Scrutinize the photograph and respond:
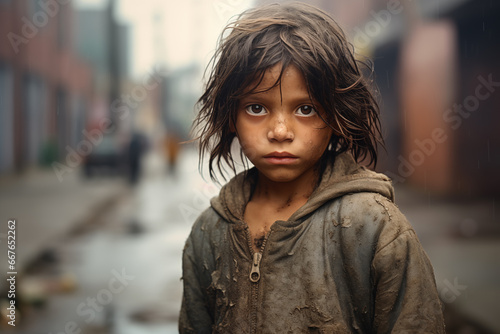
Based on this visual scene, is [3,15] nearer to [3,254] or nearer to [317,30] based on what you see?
[3,254]

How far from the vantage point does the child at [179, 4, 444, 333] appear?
5.03 ft

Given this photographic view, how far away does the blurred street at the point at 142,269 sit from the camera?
17.8ft

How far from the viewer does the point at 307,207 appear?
1631 millimetres

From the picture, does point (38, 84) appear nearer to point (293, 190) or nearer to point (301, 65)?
point (293, 190)

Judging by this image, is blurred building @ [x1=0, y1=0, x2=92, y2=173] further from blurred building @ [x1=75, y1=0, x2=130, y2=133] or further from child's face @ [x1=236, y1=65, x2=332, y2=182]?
child's face @ [x1=236, y1=65, x2=332, y2=182]

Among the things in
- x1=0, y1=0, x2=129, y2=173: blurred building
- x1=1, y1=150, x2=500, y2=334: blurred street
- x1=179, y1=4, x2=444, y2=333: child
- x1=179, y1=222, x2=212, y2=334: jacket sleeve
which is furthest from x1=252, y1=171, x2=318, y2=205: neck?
x1=0, y1=0, x2=129, y2=173: blurred building

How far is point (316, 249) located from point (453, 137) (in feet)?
42.6

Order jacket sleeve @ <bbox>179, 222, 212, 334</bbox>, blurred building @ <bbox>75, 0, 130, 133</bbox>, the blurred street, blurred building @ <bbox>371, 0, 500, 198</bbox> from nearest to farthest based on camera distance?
jacket sleeve @ <bbox>179, 222, 212, 334</bbox> → the blurred street → blurred building @ <bbox>371, 0, 500, 198</bbox> → blurred building @ <bbox>75, 0, 130, 133</bbox>

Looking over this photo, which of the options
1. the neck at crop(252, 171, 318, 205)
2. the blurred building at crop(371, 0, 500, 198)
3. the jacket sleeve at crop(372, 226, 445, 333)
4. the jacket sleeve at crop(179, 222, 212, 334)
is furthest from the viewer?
the blurred building at crop(371, 0, 500, 198)

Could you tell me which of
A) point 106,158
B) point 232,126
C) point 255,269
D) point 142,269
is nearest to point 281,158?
point 232,126

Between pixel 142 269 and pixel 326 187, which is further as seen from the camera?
pixel 142 269

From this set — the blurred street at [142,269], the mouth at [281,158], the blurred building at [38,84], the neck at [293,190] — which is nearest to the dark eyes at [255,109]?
the mouth at [281,158]

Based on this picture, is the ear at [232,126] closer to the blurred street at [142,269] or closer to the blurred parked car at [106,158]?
the blurred street at [142,269]

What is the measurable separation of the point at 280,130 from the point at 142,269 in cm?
618
